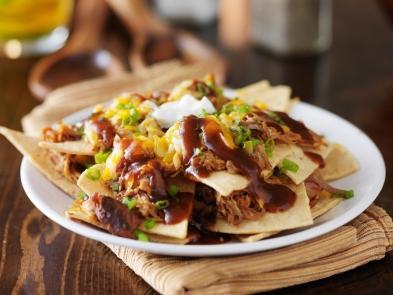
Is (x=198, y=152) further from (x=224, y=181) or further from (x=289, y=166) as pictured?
(x=289, y=166)

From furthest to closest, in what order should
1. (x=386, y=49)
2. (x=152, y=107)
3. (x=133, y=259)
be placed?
1. (x=386, y=49)
2. (x=152, y=107)
3. (x=133, y=259)

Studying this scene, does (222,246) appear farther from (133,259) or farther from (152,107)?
(152,107)

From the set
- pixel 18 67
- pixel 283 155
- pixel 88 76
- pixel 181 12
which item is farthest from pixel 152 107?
pixel 181 12

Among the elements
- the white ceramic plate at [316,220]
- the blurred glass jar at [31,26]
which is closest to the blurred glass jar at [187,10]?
the blurred glass jar at [31,26]

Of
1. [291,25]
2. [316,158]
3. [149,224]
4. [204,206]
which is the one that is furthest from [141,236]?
[291,25]

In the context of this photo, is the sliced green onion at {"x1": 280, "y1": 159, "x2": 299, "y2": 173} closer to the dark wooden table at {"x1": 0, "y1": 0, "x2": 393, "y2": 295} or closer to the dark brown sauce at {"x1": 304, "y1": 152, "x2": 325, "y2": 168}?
the dark brown sauce at {"x1": 304, "y1": 152, "x2": 325, "y2": 168}
